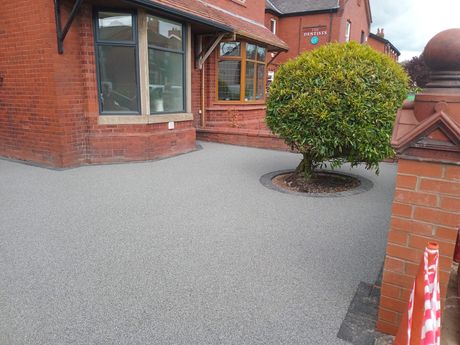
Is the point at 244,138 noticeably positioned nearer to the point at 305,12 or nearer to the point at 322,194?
the point at 322,194

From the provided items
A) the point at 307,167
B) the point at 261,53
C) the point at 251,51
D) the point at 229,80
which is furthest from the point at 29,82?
the point at 261,53

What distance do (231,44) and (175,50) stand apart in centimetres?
394

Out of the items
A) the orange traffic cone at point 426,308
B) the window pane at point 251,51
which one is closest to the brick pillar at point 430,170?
the orange traffic cone at point 426,308

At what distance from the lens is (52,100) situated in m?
6.57

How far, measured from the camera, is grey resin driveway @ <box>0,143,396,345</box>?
2344mm

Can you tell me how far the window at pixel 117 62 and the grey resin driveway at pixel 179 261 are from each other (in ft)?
7.16

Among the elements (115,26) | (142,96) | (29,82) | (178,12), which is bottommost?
(142,96)

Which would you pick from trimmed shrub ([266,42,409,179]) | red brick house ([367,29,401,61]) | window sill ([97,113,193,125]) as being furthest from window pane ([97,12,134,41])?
red brick house ([367,29,401,61])

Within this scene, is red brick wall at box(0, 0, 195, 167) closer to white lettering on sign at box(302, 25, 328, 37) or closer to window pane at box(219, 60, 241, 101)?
window pane at box(219, 60, 241, 101)

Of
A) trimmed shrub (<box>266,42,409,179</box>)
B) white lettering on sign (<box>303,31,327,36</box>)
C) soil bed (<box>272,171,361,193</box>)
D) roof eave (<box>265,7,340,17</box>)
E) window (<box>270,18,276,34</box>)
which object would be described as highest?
roof eave (<box>265,7,340,17</box>)

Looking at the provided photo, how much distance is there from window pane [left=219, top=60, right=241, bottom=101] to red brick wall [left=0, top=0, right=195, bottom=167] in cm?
477

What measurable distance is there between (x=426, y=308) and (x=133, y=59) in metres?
7.07

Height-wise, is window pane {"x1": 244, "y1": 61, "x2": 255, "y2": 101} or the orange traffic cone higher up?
window pane {"x1": 244, "y1": 61, "x2": 255, "y2": 101}

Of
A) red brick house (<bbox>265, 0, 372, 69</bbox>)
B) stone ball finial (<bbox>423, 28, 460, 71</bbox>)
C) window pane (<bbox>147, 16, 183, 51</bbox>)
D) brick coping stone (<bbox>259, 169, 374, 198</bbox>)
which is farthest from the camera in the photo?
red brick house (<bbox>265, 0, 372, 69</bbox>)
